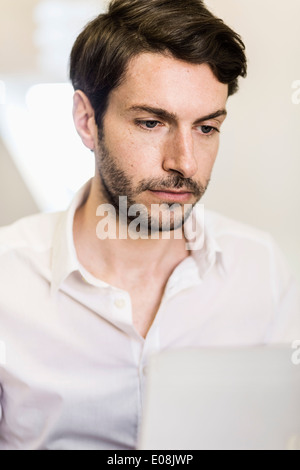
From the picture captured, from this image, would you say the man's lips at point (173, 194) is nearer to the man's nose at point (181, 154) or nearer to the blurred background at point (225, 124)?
the man's nose at point (181, 154)

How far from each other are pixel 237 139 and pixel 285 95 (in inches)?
6.9

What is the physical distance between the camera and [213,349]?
0.60m

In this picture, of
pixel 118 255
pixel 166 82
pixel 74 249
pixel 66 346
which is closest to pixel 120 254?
pixel 118 255

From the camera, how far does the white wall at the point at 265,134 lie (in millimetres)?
1341

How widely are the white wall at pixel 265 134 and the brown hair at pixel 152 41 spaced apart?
0.74 feet

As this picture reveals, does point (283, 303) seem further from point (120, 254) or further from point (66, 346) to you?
point (66, 346)

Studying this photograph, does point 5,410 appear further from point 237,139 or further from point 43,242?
point 237,139

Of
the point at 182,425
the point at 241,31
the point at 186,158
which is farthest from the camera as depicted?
the point at 241,31

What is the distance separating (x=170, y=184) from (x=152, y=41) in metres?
0.27

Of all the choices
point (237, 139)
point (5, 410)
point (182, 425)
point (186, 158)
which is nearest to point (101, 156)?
point (186, 158)

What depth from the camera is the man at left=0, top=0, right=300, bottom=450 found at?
103 cm

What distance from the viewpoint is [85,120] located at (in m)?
1.19

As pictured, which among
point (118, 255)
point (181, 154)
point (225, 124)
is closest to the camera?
point (181, 154)

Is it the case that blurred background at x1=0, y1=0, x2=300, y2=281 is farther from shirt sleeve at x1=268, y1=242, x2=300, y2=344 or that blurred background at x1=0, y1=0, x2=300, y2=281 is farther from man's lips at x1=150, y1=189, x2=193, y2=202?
man's lips at x1=150, y1=189, x2=193, y2=202
